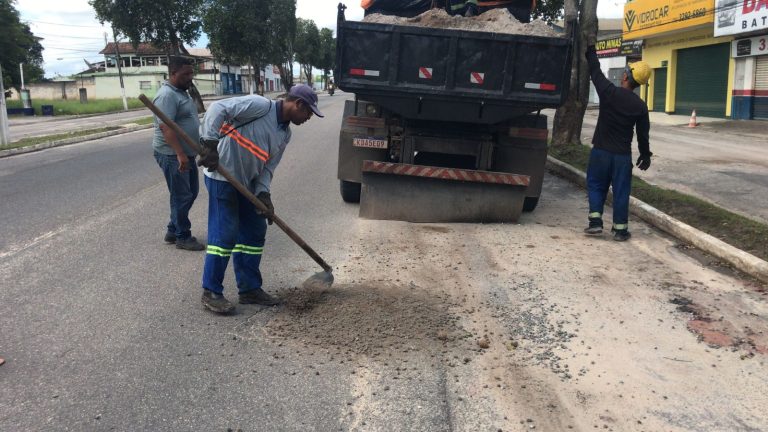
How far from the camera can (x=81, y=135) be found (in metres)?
18.7

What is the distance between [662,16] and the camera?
28.0 m

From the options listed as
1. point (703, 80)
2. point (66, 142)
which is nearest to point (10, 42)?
point (66, 142)

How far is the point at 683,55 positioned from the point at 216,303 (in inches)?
1139

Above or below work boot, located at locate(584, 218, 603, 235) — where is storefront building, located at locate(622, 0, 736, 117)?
above

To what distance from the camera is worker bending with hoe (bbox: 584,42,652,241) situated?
6.73 metres

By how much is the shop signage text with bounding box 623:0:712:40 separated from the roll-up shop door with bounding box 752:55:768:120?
2.63 meters

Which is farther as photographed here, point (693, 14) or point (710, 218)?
point (693, 14)

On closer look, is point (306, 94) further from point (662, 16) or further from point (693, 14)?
point (662, 16)

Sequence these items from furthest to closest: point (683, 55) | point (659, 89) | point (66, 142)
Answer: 1. point (659, 89)
2. point (683, 55)
3. point (66, 142)

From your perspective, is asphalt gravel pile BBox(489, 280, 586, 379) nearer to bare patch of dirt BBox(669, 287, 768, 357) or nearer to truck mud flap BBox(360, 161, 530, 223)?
bare patch of dirt BBox(669, 287, 768, 357)

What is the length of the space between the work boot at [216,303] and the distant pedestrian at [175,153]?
5.92 feet

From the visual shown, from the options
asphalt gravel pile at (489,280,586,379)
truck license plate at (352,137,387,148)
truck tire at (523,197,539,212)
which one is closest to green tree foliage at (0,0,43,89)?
truck license plate at (352,137,387,148)

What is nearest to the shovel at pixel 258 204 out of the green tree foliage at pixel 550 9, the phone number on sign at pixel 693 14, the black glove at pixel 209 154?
the black glove at pixel 209 154

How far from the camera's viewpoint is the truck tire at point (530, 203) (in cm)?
825
